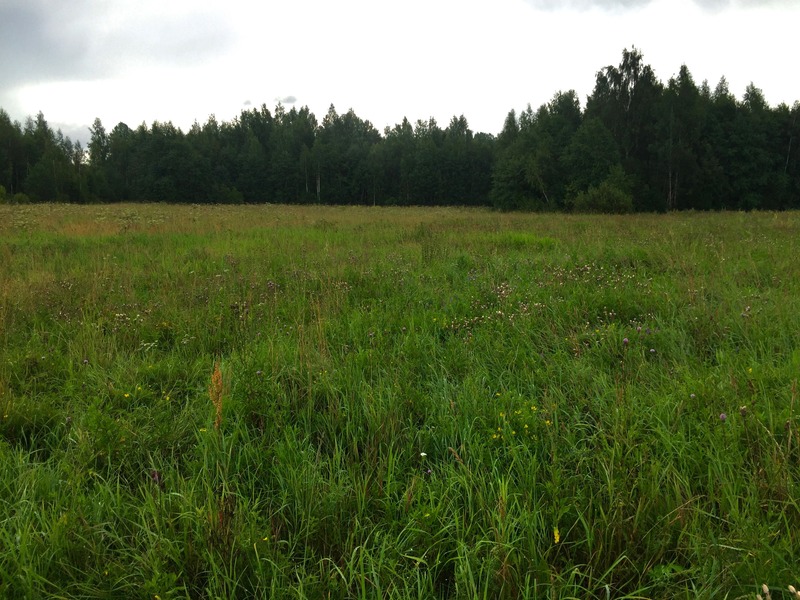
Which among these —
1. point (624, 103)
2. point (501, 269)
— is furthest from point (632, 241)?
point (624, 103)

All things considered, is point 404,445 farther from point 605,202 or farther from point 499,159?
point 499,159

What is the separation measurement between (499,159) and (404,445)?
4596 cm

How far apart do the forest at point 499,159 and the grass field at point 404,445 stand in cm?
2580

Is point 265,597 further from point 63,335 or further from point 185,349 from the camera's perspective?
point 63,335

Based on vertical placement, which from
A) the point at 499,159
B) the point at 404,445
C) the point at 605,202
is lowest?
the point at 404,445

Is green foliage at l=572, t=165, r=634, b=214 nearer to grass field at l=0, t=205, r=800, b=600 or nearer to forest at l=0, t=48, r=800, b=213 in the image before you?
forest at l=0, t=48, r=800, b=213

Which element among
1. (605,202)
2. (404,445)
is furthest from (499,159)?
(404,445)

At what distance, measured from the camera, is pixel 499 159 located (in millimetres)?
44562

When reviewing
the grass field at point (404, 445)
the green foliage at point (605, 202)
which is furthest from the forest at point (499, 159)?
the grass field at point (404, 445)

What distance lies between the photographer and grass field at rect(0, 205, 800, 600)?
1.58 m

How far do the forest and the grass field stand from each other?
2580cm

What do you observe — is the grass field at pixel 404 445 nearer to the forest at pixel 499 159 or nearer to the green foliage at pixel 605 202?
the green foliage at pixel 605 202

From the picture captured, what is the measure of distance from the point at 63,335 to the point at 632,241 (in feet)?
32.1

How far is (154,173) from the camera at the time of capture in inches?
2191
